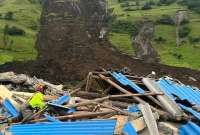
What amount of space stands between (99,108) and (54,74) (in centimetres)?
2991

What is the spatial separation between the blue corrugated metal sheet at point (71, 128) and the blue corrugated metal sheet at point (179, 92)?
390cm

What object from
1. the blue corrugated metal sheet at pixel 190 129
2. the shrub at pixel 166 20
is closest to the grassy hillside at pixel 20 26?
the shrub at pixel 166 20

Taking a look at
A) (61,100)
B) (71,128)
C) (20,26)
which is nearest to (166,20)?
(20,26)

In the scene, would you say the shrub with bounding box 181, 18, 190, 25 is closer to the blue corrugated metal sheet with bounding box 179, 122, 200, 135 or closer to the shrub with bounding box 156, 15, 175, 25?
the shrub with bounding box 156, 15, 175, 25

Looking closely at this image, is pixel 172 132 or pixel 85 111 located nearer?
pixel 172 132

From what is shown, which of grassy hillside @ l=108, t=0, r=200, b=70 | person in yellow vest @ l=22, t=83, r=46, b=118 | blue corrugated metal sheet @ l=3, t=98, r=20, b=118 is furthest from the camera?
grassy hillside @ l=108, t=0, r=200, b=70

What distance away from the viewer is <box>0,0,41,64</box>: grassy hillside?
57.4m

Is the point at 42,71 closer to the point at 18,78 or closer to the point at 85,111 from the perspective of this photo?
the point at 18,78

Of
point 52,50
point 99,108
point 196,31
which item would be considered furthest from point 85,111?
point 196,31

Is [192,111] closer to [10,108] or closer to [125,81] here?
[125,81]

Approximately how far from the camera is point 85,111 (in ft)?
57.8

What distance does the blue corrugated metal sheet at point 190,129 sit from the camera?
1512 cm

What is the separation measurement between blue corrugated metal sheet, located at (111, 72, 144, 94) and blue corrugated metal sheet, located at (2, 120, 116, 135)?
11.7 feet

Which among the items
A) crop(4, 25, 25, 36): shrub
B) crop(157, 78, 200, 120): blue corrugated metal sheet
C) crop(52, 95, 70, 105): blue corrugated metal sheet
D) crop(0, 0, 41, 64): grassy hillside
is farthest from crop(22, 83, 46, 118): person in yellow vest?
crop(4, 25, 25, 36): shrub
